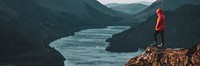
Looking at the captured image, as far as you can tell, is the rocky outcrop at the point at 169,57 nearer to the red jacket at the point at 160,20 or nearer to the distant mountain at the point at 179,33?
the red jacket at the point at 160,20

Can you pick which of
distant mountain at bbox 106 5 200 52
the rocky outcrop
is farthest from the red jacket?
distant mountain at bbox 106 5 200 52

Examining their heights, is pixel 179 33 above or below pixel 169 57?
above

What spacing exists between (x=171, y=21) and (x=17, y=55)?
96147mm

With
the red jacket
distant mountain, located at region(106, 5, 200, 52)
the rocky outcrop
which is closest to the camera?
the rocky outcrop

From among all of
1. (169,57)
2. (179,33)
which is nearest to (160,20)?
(169,57)

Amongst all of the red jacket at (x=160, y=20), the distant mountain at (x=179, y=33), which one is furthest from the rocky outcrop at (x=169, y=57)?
the distant mountain at (x=179, y=33)

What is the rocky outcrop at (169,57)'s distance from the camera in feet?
69.8

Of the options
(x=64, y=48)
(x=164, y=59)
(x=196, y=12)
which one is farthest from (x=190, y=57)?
(x=196, y=12)

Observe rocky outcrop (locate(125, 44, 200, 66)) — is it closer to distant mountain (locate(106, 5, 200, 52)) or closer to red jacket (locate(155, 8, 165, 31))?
red jacket (locate(155, 8, 165, 31))

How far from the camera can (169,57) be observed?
74.0 feet

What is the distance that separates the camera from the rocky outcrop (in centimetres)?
2127

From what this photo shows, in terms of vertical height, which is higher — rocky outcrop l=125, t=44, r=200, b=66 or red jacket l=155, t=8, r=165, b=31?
red jacket l=155, t=8, r=165, b=31

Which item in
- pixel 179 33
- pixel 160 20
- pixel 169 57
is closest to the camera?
pixel 169 57

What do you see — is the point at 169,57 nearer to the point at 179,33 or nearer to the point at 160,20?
the point at 160,20
